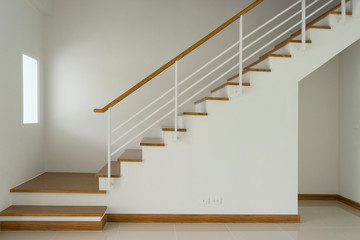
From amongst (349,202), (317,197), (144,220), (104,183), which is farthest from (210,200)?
(349,202)

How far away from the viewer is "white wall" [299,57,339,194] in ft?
18.2

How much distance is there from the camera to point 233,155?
4281 millimetres

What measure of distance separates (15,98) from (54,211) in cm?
151

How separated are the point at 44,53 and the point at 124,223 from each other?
2944mm

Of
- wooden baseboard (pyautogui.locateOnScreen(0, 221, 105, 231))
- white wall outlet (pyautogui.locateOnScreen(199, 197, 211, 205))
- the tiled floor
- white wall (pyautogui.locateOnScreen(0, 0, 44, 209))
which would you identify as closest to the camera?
the tiled floor

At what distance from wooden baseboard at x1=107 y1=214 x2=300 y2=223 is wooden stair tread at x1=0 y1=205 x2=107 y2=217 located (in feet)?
0.94

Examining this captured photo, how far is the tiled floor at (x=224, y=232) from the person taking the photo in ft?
12.2

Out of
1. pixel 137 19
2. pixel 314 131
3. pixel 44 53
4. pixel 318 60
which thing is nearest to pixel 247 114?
pixel 318 60

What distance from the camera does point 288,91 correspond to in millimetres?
4332

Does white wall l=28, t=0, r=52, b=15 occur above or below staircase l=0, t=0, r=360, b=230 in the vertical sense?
above

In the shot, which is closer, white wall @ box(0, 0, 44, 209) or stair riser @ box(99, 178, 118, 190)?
white wall @ box(0, 0, 44, 209)

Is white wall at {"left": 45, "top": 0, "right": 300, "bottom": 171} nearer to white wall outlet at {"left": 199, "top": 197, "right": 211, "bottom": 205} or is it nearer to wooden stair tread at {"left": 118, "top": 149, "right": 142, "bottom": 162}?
wooden stair tread at {"left": 118, "top": 149, "right": 142, "bottom": 162}

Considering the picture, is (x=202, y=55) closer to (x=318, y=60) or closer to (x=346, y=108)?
(x=318, y=60)

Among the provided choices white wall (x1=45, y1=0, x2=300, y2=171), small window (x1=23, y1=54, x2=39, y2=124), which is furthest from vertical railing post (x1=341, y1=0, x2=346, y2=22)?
small window (x1=23, y1=54, x2=39, y2=124)
